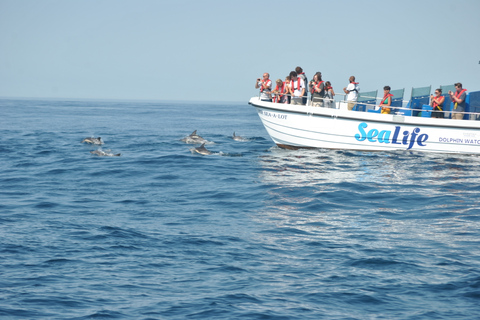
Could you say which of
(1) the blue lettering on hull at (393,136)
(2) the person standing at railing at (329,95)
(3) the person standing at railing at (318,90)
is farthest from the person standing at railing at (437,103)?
(3) the person standing at railing at (318,90)

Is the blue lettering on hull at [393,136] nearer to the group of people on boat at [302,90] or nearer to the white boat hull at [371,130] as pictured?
the white boat hull at [371,130]

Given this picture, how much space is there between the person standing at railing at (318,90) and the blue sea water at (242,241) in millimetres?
2985

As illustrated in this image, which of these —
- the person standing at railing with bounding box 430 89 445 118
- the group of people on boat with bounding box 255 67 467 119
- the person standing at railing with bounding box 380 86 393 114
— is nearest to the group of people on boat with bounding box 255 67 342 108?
the group of people on boat with bounding box 255 67 467 119

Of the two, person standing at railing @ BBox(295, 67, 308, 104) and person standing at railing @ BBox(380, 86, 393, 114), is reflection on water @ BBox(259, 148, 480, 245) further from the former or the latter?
person standing at railing @ BBox(295, 67, 308, 104)

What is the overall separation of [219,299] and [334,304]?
1.54 meters

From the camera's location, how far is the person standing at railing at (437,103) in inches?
776

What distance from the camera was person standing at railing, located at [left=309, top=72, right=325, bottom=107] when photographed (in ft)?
67.1

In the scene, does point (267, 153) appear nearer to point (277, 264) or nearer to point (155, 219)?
point (155, 219)

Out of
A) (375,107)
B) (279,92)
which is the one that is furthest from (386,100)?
(279,92)

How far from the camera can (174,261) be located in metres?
8.73

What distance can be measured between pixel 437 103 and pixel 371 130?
2.51 metres

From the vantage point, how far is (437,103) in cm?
1964

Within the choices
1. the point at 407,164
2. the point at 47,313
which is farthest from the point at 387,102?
the point at 47,313

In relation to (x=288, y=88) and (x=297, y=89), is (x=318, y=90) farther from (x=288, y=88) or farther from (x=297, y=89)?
(x=288, y=88)
